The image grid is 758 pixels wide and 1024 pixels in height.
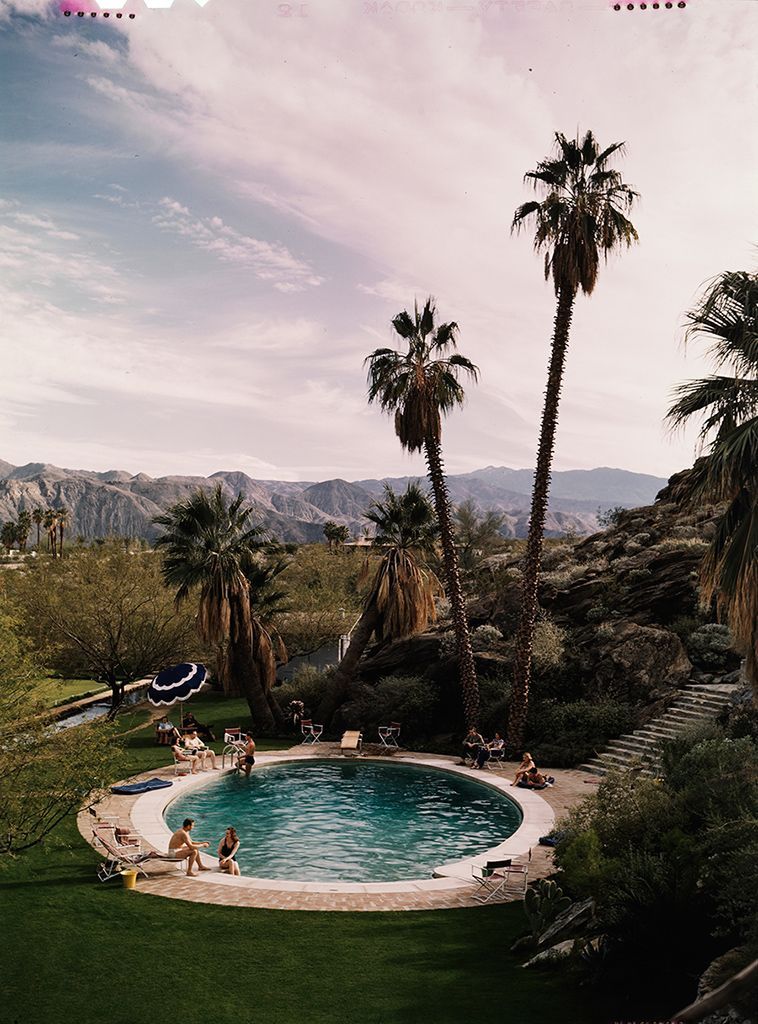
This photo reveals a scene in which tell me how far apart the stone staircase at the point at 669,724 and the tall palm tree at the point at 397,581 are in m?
8.64

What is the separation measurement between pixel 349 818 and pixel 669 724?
10.7m

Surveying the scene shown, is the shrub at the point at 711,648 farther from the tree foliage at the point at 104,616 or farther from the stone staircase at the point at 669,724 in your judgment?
the tree foliage at the point at 104,616

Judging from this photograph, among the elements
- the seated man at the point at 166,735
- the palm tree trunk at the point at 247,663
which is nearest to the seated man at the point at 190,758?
the seated man at the point at 166,735

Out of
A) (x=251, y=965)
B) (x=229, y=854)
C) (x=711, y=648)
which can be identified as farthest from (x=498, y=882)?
(x=711, y=648)

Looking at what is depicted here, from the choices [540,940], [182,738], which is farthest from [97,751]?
[182,738]

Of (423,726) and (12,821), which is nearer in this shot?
(12,821)

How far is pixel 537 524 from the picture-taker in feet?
86.3

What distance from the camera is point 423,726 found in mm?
29406

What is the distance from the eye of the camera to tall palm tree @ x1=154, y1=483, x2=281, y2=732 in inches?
1132

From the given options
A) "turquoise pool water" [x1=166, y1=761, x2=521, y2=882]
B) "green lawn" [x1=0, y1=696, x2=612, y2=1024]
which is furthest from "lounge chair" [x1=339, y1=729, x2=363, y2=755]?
"green lawn" [x1=0, y1=696, x2=612, y2=1024]

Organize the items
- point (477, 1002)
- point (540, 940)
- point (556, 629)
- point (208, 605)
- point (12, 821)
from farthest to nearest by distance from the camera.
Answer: point (556, 629), point (208, 605), point (540, 940), point (12, 821), point (477, 1002)

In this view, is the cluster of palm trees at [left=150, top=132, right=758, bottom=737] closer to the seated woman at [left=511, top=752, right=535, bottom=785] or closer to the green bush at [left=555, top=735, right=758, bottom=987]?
the seated woman at [left=511, top=752, right=535, bottom=785]

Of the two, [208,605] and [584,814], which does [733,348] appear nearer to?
[584,814]

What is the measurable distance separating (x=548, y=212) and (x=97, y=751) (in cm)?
2078
